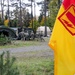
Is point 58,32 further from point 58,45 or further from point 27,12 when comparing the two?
point 27,12

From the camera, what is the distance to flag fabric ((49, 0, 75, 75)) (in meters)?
2.21

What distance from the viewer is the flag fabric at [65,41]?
2.21 metres

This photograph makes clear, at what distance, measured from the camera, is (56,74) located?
2246 millimetres

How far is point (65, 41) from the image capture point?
87.4 inches

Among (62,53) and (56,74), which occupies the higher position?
(62,53)

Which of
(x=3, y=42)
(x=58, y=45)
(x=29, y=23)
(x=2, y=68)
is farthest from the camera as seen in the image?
(x=29, y=23)

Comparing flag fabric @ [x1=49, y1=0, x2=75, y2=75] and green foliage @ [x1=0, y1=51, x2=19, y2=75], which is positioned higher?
flag fabric @ [x1=49, y1=0, x2=75, y2=75]

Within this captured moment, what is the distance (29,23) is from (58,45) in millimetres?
58181

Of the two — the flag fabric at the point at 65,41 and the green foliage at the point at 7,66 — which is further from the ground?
the flag fabric at the point at 65,41

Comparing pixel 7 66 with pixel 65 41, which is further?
pixel 7 66

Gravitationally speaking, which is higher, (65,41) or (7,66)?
(65,41)

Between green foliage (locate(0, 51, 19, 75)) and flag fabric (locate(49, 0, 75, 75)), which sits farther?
green foliage (locate(0, 51, 19, 75))

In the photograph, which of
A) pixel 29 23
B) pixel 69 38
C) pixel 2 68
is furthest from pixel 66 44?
pixel 29 23

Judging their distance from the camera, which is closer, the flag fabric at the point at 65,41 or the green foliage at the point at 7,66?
the flag fabric at the point at 65,41
